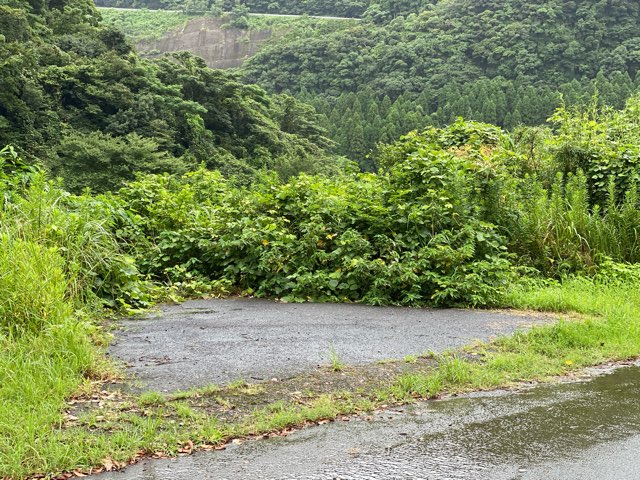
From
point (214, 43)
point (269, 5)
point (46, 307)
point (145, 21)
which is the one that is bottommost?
point (46, 307)

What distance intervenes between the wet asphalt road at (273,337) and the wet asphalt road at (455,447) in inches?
42.9

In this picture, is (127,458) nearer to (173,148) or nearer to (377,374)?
(377,374)

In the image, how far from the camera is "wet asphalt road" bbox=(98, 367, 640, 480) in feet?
10.9

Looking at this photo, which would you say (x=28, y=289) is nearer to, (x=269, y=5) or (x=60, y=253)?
(x=60, y=253)

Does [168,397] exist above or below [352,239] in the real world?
below

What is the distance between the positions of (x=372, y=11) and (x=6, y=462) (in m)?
111

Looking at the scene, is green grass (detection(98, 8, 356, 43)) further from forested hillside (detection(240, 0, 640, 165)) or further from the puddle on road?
the puddle on road

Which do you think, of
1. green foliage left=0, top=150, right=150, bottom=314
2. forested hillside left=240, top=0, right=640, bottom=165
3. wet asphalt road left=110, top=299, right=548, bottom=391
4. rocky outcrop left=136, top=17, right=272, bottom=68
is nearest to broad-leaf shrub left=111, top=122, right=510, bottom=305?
wet asphalt road left=110, top=299, right=548, bottom=391

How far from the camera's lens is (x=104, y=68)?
38188 millimetres

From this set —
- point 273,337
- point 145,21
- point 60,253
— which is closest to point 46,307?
point 60,253

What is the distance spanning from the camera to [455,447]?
3641 millimetres

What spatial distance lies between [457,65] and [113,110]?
53.8 metres

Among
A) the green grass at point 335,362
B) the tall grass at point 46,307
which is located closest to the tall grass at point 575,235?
the green grass at point 335,362

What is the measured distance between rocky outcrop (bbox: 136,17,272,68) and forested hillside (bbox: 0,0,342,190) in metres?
51.3
